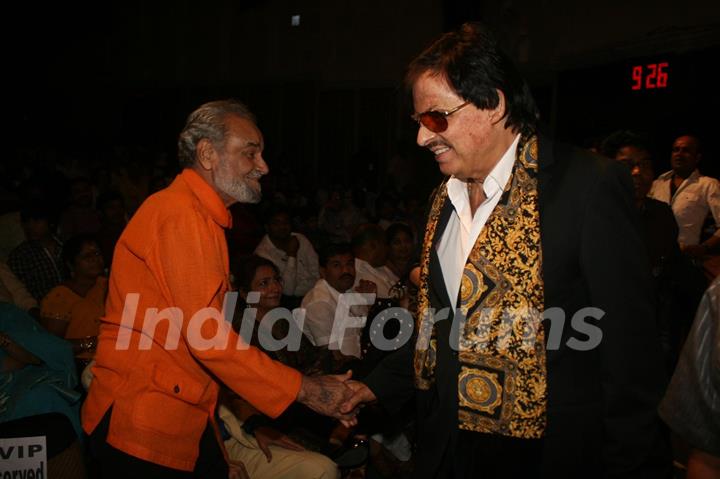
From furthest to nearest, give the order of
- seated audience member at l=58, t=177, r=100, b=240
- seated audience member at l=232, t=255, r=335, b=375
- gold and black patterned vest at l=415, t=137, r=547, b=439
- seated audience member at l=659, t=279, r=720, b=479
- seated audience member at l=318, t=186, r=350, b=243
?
1. seated audience member at l=318, t=186, r=350, b=243
2. seated audience member at l=58, t=177, r=100, b=240
3. seated audience member at l=232, t=255, r=335, b=375
4. gold and black patterned vest at l=415, t=137, r=547, b=439
5. seated audience member at l=659, t=279, r=720, b=479

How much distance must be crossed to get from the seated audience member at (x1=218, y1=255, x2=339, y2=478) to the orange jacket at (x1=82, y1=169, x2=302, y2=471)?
1.61 m

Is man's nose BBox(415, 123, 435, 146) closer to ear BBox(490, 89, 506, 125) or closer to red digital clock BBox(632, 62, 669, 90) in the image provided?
ear BBox(490, 89, 506, 125)

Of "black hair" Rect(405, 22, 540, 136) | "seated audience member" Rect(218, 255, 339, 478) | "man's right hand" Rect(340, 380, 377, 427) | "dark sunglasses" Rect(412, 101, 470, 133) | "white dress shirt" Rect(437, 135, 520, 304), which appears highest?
"black hair" Rect(405, 22, 540, 136)

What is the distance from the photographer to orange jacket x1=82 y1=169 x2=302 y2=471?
2506mm

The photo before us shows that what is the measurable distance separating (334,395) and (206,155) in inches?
41.5

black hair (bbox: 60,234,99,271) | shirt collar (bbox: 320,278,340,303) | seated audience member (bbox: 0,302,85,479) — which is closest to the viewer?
seated audience member (bbox: 0,302,85,479)

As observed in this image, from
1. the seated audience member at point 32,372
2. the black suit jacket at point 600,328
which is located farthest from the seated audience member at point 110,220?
the black suit jacket at point 600,328

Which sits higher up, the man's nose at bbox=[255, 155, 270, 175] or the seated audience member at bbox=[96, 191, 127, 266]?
the man's nose at bbox=[255, 155, 270, 175]

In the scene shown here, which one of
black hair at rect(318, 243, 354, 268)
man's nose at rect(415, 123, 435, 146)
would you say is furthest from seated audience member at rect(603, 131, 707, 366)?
man's nose at rect(415, 123, 435, 146)

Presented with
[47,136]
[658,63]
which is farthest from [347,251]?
[47,136]

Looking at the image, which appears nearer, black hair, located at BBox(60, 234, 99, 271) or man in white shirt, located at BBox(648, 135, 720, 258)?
black hair, located at BBox(60, 234, 99, 271)

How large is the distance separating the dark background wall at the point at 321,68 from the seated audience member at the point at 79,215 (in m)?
4.18

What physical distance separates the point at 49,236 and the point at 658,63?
7.47 metres

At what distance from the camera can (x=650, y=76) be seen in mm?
9367
